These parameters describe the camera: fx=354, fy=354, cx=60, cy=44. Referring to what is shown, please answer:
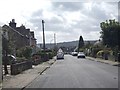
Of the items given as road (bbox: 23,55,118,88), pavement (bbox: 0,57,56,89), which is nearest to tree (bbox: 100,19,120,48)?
road (bbox: 23,55,118,88)

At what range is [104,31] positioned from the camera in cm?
4809

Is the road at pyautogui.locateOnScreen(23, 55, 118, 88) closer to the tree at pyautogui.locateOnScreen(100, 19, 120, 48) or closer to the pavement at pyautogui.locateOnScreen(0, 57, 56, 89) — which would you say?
the pavement at pyautogui.locateOnScreen(0, 57, 56, 89)

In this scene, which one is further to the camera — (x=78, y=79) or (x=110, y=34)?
(x=110, y=34)

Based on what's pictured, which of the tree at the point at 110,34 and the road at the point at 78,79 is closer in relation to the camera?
the road at the point at 78,79

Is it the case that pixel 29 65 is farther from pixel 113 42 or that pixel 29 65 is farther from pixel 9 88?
pixel 9 88

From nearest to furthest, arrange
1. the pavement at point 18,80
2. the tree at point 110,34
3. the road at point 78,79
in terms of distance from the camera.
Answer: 1. the road at point 78,79
2. the pavement at point 18,80
3. the tree at point 110,34

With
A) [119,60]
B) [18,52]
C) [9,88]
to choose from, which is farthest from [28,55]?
[9,88]

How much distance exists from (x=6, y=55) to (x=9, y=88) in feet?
33.0

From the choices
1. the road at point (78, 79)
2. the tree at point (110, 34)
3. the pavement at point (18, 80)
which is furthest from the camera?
the tree at point (110, 34)

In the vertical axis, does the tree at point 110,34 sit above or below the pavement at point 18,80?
above

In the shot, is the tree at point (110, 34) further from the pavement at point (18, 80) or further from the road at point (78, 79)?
the pavement at point (18, 80)

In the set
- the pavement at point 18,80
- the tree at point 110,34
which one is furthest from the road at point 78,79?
the tree at point 110,34

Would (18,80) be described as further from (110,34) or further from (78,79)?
(110,34)

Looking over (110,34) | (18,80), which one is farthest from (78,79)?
(110,34)
